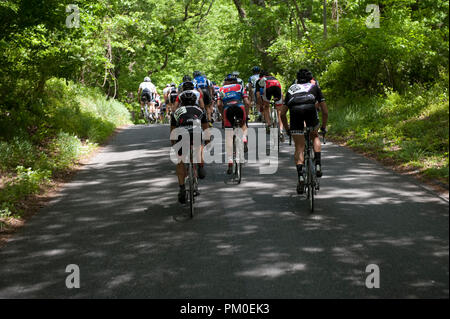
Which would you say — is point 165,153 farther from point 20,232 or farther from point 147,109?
point 147,109

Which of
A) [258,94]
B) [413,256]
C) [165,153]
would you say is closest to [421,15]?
[258,94]

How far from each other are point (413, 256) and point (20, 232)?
573 cm

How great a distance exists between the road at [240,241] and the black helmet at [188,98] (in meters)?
1.79

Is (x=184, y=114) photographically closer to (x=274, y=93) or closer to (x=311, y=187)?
(x=311, y=187)

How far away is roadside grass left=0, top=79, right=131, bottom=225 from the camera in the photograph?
10.2m

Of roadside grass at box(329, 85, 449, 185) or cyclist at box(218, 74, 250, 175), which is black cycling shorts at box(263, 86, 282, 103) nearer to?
roadside grass at box(329, 85, 449, 185)

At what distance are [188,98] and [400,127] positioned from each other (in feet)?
26.4

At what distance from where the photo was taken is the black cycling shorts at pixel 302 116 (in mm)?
8531

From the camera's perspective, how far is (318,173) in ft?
27.7

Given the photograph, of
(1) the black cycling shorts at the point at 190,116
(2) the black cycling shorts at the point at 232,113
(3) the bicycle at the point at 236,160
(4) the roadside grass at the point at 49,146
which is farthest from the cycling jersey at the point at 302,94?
(4) the roadside grass at the point at 49,146

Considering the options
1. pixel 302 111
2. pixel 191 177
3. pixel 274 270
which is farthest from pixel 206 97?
pixel 274 270

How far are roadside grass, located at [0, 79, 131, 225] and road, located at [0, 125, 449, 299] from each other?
67cm

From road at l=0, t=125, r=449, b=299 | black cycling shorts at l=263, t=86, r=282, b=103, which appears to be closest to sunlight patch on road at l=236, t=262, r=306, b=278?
road at l=0, t=125, r=449, b=299
